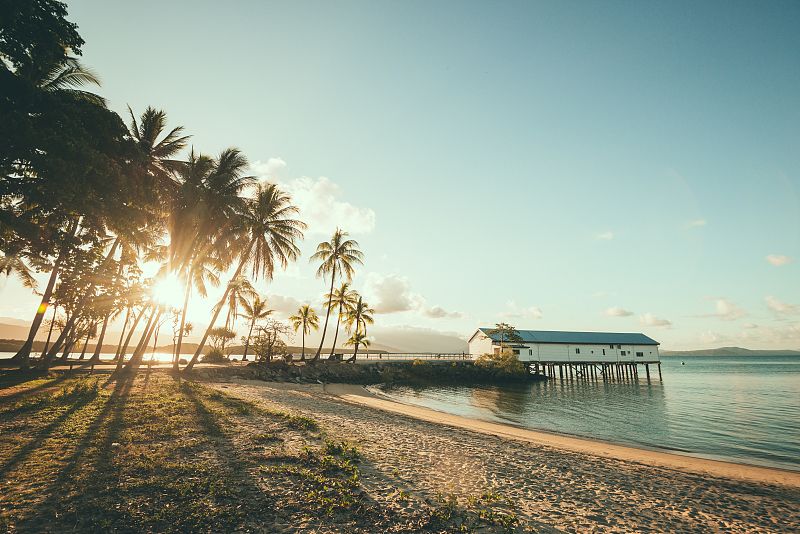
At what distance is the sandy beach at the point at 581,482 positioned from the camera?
7.52 metres

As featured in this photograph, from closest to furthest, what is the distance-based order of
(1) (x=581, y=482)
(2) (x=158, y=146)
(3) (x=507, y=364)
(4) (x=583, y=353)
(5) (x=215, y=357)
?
(1) (x=581, y=482) < (2) (x=158, y=146) < (5) (x=215, y=357) < (3) (x=507, y=364) < (4) (x=583, y=353)

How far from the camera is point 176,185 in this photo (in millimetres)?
25172

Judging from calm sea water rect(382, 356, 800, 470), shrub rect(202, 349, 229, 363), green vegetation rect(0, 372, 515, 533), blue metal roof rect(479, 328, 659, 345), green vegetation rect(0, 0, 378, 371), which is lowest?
calm sea water rect(382, 356, 800, 470)

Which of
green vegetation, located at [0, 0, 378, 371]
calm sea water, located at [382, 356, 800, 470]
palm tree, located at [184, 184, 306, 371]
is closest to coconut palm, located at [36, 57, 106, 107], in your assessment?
green vegetation, located at [0, 0, 378, 371]

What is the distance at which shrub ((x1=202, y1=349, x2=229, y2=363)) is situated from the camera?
42.1 metres

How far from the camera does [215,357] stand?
42844 millimetres

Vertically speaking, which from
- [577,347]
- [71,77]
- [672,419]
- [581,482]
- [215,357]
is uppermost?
[71,77]

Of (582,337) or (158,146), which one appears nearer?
(158,146)

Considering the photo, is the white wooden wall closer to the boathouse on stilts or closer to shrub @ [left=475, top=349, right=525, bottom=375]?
the boathouse on stilts

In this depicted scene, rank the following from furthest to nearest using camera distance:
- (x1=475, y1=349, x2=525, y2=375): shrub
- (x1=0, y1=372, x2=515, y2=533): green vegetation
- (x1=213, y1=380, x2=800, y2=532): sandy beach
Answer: (x1=475, y1=349, x2=525, y2=375): shrub
(x1=213, y1=380, x2=800, y2=532): sandy beach
(x1=0, y1=372, x2=515, y2=533): green vegetation

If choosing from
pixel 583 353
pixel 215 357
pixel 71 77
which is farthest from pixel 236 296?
pixel 583 353

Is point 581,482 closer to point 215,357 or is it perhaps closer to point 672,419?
point 672,419

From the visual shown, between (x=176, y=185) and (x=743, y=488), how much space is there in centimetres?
3100

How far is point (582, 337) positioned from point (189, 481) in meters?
68.3
